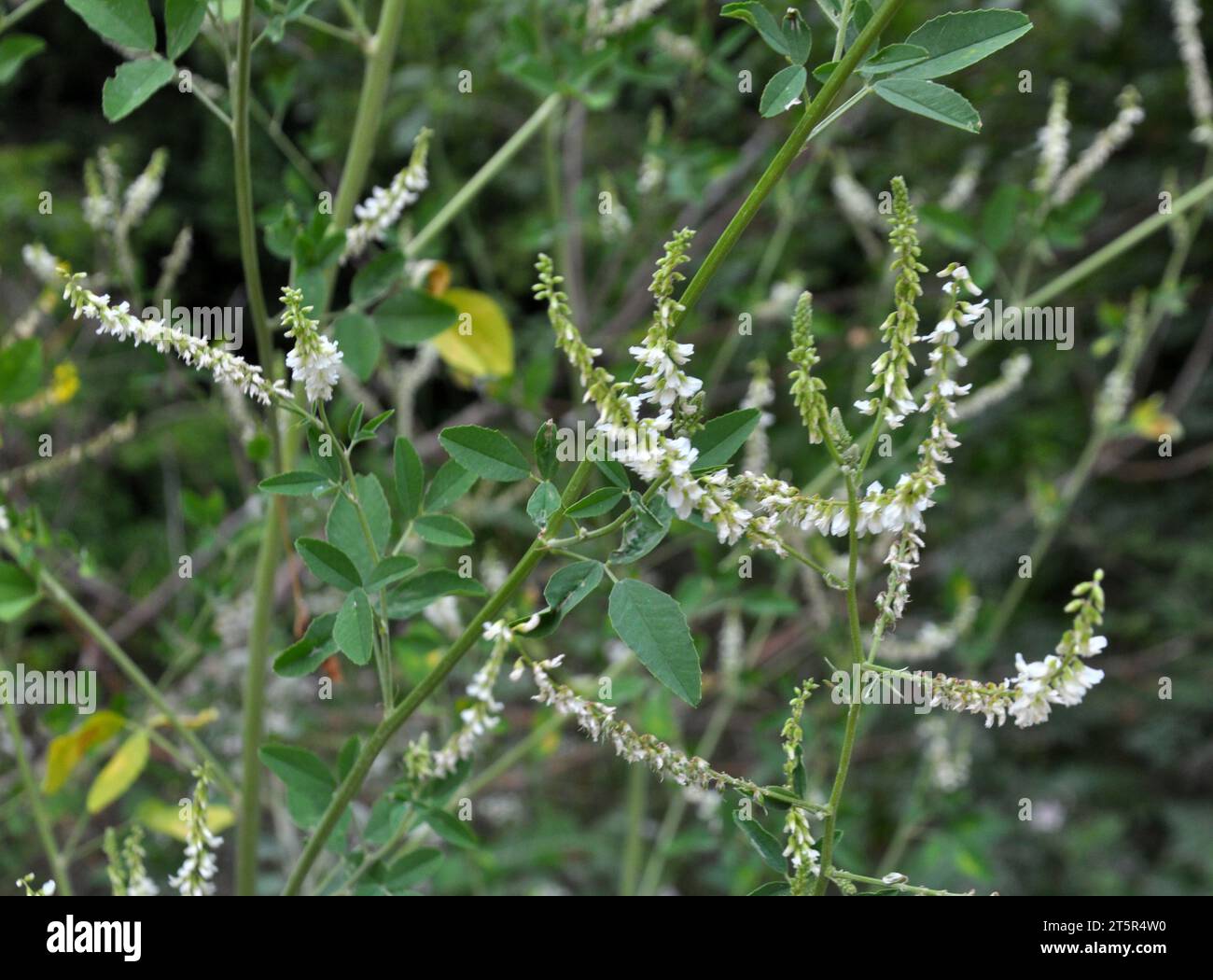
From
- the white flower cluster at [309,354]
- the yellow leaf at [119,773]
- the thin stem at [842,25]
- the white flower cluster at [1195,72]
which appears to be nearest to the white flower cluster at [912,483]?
the thin stem at [842,25]

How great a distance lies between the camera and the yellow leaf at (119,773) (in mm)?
1183

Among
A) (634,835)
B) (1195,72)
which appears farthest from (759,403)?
(1195,72)

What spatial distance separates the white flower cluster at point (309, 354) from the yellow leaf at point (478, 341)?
60cm

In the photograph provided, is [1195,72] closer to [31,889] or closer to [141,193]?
[141,193]

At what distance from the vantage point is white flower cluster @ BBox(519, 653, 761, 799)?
0.66m

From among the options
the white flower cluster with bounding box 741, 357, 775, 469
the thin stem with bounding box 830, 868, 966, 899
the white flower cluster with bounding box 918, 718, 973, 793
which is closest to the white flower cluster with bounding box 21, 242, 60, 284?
the white flower cluster with bounding box 741, 357, 775, 469

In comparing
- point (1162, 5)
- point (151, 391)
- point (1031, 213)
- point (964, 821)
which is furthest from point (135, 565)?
point (1162, 5)

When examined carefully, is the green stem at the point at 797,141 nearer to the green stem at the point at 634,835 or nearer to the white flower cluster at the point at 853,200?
the green stem at the point at 634,835

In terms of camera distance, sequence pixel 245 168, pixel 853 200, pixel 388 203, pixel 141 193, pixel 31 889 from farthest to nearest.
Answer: pixel 853 200 → pixel 141 193 → pixel 388 203 → pixel 245 168 → pixel 31 889

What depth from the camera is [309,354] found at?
66 centimetres

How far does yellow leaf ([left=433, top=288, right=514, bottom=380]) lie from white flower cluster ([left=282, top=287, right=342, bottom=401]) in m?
0.60

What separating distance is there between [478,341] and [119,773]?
63 centimetres

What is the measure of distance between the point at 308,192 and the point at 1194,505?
2.39 metres

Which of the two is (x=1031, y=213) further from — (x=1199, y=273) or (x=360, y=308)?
(x=1199, y=273)
